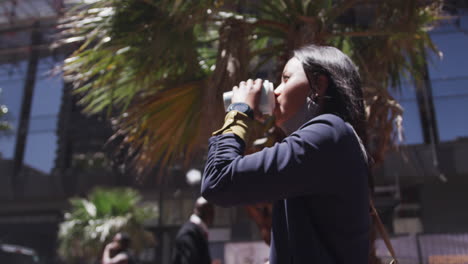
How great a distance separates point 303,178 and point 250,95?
0.28m

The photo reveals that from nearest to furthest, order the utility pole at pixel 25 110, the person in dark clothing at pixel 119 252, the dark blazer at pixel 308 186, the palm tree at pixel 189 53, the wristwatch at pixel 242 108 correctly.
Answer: the dark blazer at pixel 308 186, the wristwatch at pixel 242 108, the palm tree at pixel 189 53, the person in dark clothing at pixel 119 252, the utility pole at pixel 25 110

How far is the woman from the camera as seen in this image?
0.95 m

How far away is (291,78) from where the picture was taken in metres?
1.15

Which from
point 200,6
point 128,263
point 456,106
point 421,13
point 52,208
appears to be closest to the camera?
point 200,6

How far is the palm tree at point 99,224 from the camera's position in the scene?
29.0 ft

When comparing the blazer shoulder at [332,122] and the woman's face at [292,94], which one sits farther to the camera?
the woman's face at [292,94]

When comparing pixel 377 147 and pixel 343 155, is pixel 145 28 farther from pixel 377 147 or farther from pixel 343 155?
Answer: pixel 343 155

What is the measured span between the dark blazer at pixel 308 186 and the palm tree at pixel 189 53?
72.9 inches

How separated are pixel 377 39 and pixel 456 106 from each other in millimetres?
9915

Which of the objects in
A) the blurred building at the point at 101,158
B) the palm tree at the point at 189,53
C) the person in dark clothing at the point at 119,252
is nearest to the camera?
the palm tree at the point at 189,53

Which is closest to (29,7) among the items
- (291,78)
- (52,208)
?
(52,208)

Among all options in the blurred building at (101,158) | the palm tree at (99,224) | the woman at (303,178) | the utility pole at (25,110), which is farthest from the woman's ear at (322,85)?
the utility pole at (25,110)

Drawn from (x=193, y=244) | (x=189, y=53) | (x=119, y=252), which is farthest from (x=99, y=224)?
(x=189, y=53)

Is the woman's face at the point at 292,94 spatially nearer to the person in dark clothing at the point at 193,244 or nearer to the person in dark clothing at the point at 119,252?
the person in dark clothing at the point at 193,244
